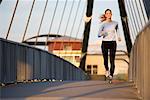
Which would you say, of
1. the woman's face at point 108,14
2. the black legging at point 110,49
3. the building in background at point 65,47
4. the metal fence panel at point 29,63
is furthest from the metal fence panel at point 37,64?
the building in background at point 65,47

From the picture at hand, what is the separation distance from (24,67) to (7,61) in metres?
2.39

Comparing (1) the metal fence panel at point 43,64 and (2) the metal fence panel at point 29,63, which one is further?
(1) the metal fence panel at point 43,64

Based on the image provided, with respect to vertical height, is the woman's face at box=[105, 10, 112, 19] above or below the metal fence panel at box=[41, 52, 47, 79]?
above

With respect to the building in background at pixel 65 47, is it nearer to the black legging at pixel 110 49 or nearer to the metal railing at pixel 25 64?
the metal railing at pixel 25 64

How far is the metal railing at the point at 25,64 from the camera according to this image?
11305 mm

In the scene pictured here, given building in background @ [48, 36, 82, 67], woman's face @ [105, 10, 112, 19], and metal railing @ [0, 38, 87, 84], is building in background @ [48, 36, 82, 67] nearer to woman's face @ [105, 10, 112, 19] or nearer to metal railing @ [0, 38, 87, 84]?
metal railing @ [0, 38, 87, 84]

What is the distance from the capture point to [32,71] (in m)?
15.2

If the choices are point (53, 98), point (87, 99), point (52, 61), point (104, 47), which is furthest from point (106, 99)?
point (52, 61)

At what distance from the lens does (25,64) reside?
13992 mm

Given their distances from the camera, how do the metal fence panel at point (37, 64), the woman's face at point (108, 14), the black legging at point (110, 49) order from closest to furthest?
the woman's face at point (108, 14) → the black legging at point (110, 49) → the metal fence panel at point (37, 64)

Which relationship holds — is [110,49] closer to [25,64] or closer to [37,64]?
[25,64]

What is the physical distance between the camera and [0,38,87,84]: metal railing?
11.3m

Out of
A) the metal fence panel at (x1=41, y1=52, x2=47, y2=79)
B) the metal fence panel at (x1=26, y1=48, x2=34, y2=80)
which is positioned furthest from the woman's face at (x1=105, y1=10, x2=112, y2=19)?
the metal fence panel at (x1=41, y1=52, x2=47, y2=79)

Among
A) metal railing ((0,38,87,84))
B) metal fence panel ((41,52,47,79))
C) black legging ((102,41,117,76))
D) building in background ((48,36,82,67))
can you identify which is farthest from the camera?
building in background ((48,36,82,67))
